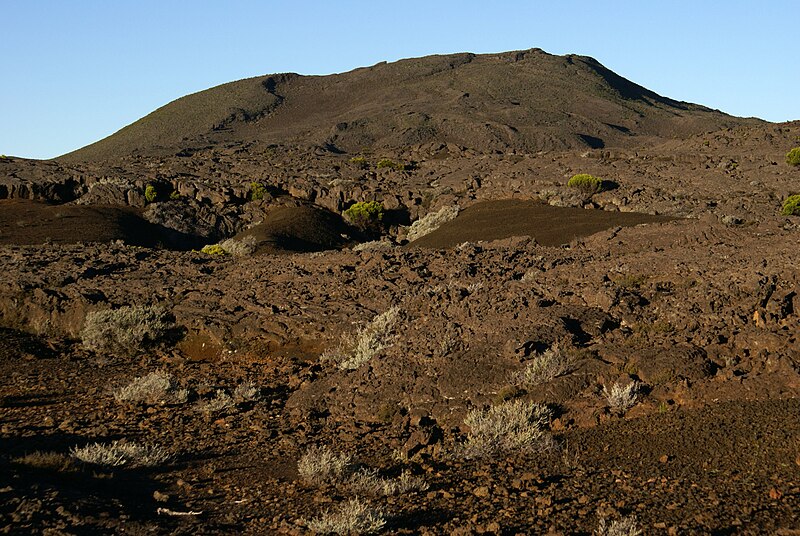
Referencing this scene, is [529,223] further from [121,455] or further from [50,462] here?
[50,462]

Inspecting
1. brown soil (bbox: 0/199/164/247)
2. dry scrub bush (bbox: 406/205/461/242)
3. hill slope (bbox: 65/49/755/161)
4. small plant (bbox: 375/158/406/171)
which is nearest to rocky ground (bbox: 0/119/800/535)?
brown soil (bbox: 0/199/164/247)

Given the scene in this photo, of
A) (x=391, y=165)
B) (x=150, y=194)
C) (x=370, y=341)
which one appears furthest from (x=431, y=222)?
(x=370, y=341)

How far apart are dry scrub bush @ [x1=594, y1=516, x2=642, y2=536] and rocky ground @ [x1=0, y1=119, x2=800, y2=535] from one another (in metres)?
0.07

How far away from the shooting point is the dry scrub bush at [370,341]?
9961 millimetres

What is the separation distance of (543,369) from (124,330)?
6.69 meters

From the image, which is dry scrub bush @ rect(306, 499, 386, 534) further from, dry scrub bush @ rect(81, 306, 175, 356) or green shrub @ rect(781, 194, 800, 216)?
green shrub @ rect(781, 194, 800, 216)

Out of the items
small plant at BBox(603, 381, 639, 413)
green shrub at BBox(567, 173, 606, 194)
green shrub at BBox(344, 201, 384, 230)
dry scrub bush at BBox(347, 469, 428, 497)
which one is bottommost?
dry scrub bush at BBox(347, 469, 428, 497)

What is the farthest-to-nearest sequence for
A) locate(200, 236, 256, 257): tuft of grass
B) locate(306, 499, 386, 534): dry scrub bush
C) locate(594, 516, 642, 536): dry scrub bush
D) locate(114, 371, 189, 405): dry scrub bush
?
locate(200, 236, 256, 257): tuft of grass, locate(114, 371, 189, 405): dry scrub bush, locate(306, 499, 386, 534): dry scrub bush, locate(594, 516, 642, 536): dry scrub bush

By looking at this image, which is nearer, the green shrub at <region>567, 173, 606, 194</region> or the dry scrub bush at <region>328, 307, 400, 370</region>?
the dry scrub bush at <region>328, 307, 400, 370</region>

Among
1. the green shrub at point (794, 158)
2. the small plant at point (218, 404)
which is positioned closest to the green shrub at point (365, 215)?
the green shrub at point (794, 158)

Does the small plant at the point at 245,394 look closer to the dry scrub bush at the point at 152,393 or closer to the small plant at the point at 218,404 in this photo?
the small plant at the point at 218,404

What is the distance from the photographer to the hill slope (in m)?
72.8

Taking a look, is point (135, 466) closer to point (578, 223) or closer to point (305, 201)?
point (578, 223)

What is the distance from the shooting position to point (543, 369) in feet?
28.0
